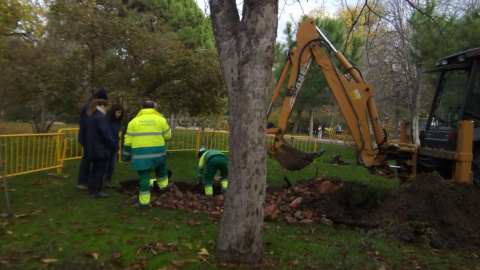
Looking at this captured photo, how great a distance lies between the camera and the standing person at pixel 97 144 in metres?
6.84

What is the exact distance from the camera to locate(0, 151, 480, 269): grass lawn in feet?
13.5

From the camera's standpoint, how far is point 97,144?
685 cm

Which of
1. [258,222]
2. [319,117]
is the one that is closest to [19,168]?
[258,222]

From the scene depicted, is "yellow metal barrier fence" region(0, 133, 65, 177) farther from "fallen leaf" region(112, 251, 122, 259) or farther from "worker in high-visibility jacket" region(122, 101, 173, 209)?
"fallen leaf" region(112, 251, 122, 259)

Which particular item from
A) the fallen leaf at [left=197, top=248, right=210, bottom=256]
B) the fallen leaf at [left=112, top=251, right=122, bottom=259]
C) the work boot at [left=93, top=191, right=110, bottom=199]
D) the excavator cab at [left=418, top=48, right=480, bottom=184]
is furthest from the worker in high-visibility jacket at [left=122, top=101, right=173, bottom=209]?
the excavator cab at [left=418, top=48, right=480, bottom=184]

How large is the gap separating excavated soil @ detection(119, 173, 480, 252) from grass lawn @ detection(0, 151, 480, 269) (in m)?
0.22

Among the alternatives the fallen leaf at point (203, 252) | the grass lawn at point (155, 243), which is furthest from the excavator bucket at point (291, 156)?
the fallen leaf at point (203, 252)

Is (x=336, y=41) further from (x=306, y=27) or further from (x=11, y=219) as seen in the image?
(x=11, y=219)

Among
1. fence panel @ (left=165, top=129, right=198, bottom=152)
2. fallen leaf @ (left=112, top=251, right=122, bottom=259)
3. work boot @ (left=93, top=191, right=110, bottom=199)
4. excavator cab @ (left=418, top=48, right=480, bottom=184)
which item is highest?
excavator cab @ (left=418, top=48, right=480, bottom=184)

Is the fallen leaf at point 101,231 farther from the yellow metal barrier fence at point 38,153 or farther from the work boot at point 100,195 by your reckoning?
the yellow metal barrier fence at point 38,153

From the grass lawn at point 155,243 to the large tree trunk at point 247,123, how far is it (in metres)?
0.30

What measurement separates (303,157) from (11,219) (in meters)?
4.89

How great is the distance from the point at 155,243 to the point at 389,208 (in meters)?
3.50

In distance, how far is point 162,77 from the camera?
11.8 m
